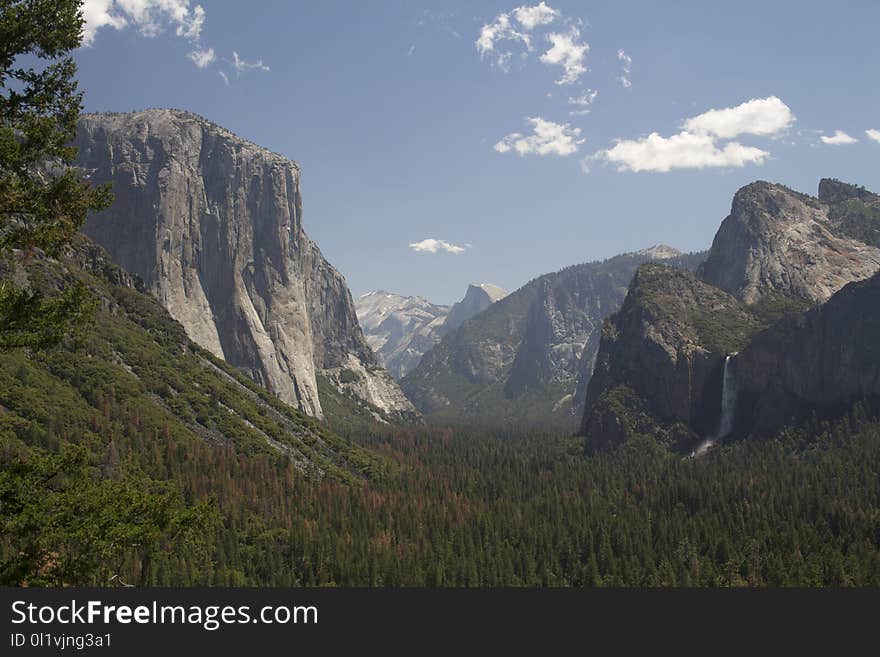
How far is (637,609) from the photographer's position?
20.7m

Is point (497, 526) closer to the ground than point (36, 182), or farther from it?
closer to the ground

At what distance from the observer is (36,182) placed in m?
23.6

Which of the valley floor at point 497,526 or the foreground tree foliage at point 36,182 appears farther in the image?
the valley floor at point 497,526

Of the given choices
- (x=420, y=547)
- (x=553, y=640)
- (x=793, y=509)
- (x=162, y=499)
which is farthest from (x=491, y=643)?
(x=793, y=509)

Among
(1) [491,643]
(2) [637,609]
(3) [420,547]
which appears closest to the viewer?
(1) [491,643]

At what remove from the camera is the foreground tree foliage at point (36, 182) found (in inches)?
837

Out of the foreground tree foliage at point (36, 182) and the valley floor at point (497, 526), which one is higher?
the foreground tree foliage at point (36, 182)

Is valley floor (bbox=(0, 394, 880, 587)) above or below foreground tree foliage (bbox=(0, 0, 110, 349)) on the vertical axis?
below

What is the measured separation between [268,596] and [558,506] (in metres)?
123

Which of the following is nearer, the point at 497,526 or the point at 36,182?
the point at 36,182

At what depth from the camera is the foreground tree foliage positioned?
21.2m

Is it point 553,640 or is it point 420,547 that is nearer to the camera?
point 553,640

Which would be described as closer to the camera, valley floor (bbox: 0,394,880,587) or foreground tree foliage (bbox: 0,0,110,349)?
foreground tree foliage (bbox: 0,0,110,349)

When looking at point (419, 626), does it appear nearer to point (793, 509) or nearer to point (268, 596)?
point (268, 596)
